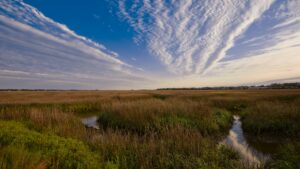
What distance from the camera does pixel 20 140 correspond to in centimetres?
571

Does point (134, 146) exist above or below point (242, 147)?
above

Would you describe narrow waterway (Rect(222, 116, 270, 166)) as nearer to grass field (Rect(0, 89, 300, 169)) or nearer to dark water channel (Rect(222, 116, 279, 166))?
dark water channel (Rect(222, 116, 279, 166))

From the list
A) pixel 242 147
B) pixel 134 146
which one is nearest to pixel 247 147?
pixel 242 147

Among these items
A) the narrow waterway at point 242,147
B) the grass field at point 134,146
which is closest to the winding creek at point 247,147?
the narrow waterway at point 242,147

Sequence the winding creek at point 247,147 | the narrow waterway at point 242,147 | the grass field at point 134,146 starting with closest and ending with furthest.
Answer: the grass field at point 134,146 → the narrow waterway at point 242,147 → the winding creek at point 247,147

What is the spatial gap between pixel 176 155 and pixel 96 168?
2.35 metres

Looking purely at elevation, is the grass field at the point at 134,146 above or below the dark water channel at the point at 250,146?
above

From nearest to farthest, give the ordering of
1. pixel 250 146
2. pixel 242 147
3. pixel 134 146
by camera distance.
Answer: pixel 134 146 → pixel 242 147 → pixel 250 146

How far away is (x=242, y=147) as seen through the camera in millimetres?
8711

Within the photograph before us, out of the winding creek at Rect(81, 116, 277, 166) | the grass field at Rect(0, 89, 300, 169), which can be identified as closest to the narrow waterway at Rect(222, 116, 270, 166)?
the winding creek at Rect(81, 116, 277, 166)

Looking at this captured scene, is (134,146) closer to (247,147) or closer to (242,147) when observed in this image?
(242,147)

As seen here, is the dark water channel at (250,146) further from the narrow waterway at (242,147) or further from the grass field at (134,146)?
the grass field at (134,146)

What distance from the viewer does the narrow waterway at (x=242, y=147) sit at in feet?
23.3

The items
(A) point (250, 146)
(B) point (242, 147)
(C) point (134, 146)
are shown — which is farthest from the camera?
(A) point (250, 146)
